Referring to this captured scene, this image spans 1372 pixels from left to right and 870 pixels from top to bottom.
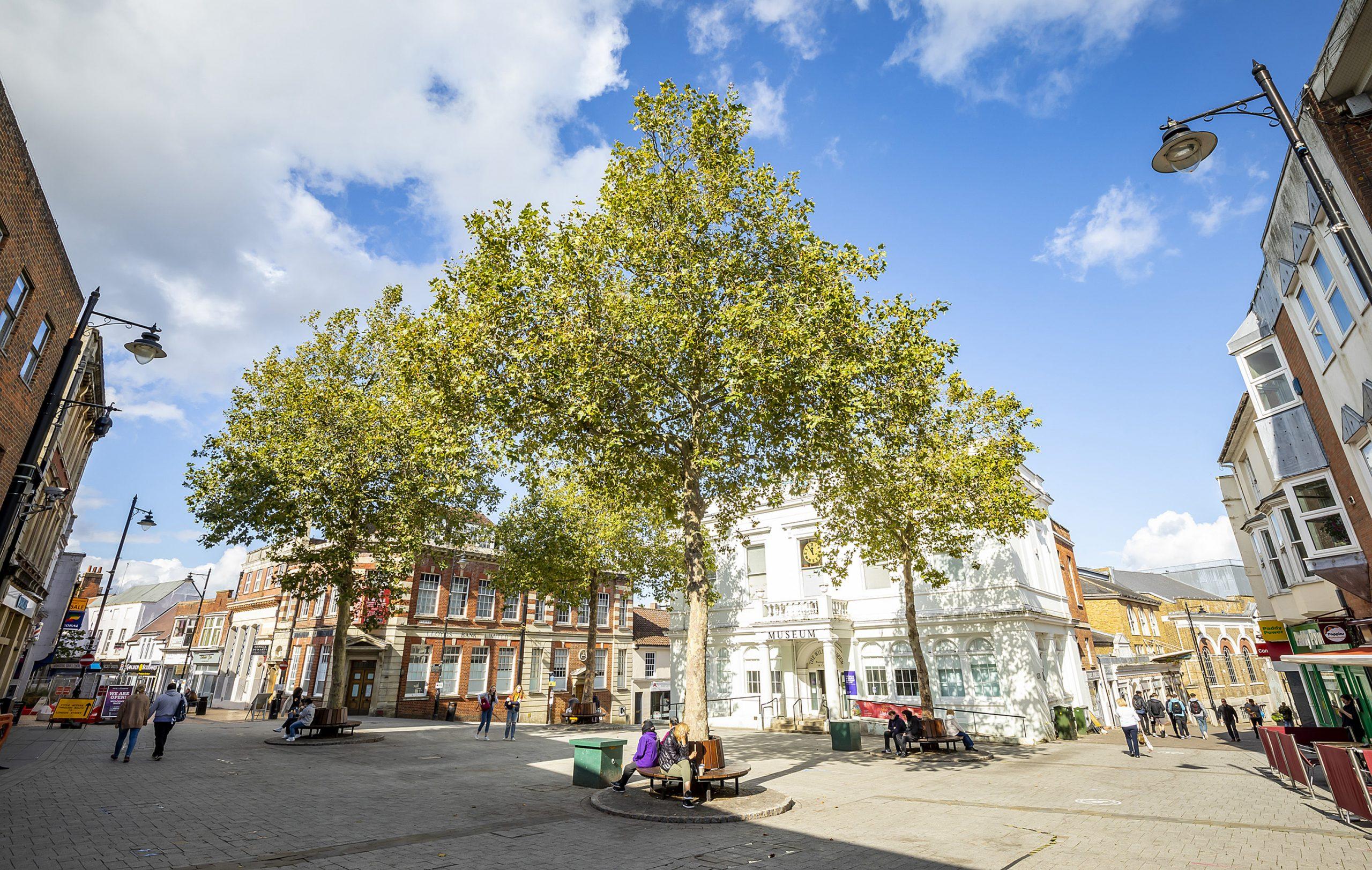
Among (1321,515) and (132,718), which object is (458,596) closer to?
(132,718)

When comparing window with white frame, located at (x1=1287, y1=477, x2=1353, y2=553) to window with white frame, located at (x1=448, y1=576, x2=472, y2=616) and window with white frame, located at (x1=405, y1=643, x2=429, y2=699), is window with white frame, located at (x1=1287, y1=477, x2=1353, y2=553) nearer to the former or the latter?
window with white frame, located at (x1=448, y1=576, x2=472, y2=616)

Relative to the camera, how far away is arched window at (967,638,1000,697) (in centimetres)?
2441

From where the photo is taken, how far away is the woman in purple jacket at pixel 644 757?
11578 mm

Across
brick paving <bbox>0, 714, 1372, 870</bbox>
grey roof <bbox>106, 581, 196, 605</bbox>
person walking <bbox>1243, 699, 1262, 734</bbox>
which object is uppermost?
grey roof <bbox>106, 581, 196, 605</bbox>

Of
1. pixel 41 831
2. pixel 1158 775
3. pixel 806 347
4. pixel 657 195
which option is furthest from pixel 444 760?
pixel 1158 775

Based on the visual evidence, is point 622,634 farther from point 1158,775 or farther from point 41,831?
point 41,831

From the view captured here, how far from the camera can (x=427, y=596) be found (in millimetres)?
38125

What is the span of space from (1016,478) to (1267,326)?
8.02 m

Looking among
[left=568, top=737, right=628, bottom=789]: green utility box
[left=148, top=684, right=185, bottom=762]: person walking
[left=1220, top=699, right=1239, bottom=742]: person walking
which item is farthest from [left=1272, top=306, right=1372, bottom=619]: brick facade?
[left=148, top=684, right=185, bottom=762]: person walking

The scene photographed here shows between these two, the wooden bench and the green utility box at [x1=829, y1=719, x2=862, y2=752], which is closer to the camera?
the wooden bench

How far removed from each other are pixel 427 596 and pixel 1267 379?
3997 centimetres

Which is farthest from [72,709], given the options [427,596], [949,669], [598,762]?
[949,669]

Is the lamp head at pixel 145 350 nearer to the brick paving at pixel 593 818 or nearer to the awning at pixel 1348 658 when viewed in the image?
the brick paving at pixel 593 818

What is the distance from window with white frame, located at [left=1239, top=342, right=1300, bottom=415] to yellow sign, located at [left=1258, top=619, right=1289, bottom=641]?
8.17 m
